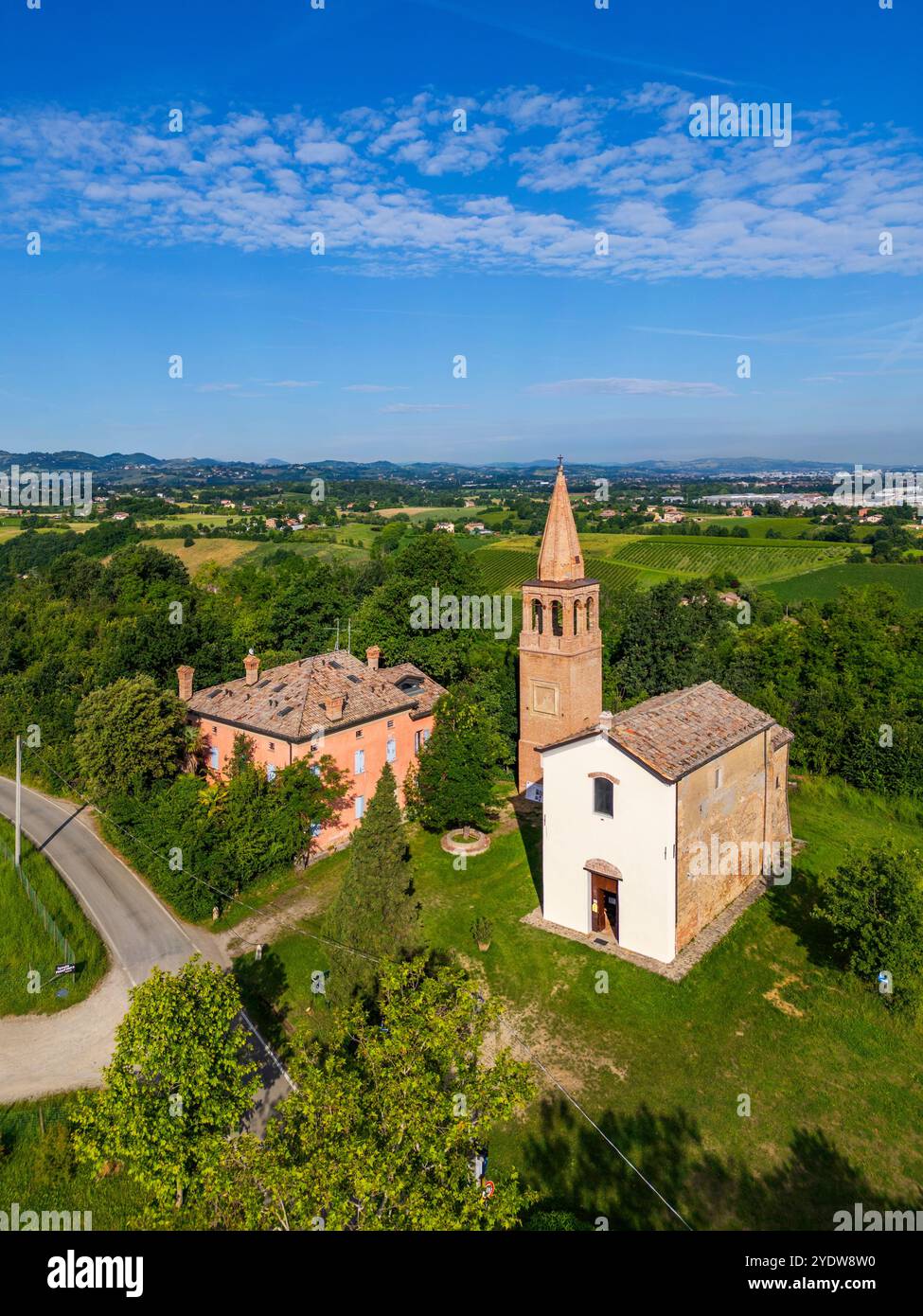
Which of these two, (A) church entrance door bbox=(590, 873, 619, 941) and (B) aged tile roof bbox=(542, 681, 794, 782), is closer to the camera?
(B) aged tile roof bbox=(542, 681, 794, 782)

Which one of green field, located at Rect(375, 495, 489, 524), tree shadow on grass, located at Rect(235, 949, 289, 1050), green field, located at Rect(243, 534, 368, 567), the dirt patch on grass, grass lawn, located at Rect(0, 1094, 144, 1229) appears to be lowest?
grass lawn, located at Rect(0, 1094, 144, 1229)

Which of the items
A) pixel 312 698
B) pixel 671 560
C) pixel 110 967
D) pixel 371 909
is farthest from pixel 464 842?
pixel 671 560

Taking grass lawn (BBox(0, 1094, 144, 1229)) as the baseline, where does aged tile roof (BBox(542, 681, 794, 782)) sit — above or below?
above

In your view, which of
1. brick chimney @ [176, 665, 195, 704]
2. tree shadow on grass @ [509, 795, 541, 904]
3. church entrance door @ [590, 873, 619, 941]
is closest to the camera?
church entrance door @ [590, 873, 619, 941]

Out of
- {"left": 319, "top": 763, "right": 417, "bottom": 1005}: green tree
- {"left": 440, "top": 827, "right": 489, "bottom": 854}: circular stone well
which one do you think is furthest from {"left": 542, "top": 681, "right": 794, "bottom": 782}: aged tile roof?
{"left": 440, "top": 827, "right": 489, "bottom": 854}: circular stone well

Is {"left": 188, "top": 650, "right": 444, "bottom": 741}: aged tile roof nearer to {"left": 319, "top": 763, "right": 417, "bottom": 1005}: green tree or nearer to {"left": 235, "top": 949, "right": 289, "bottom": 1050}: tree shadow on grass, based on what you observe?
{"left": 235, "top": 949, "right": 289, "bottom": 1050}: tree shadow on grass

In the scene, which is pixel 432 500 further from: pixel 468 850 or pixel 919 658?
pixel 468 850

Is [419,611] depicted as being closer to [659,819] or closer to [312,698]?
[312,698]

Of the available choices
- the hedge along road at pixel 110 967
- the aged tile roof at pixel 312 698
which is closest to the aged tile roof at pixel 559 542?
the aged tile roof at pixel 312 698
